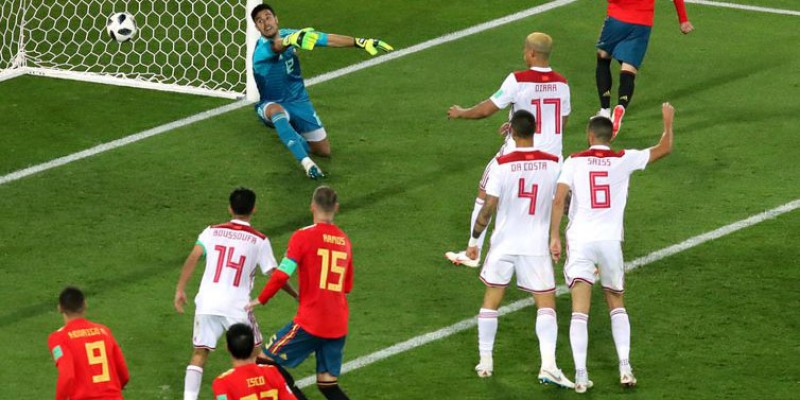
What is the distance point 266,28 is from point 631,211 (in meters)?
3.78

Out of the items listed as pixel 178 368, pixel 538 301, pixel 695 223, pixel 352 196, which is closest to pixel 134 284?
pixel 178 368

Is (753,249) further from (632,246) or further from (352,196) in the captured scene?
(352,196)

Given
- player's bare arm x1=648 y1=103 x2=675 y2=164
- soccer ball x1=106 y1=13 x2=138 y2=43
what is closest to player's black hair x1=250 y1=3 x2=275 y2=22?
soccer ball x1=106 y1=13 x2=138 y2=43

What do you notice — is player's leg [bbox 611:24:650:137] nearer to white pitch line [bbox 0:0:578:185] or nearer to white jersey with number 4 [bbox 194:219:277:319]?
white pitch line [bbox 0:0:578:185]

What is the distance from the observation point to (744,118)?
56.7 feet

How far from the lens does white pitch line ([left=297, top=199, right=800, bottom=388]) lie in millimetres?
12539

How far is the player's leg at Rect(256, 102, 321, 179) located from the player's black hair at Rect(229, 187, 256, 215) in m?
Result: 4.40

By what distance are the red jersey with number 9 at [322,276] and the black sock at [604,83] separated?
594 cm

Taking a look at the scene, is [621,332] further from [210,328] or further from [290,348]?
[210,328]

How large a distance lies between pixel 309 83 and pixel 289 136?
2465 millimetres

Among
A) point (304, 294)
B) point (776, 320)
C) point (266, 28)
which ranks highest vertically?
point (266, 28)

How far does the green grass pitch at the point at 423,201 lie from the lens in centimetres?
1256

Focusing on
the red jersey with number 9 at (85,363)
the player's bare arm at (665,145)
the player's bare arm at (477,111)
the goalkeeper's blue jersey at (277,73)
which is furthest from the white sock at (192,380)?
the goalkeeper's blue jersey at (277,73)

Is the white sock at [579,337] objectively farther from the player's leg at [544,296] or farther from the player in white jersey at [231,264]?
the player in white jersey at [231,264]
